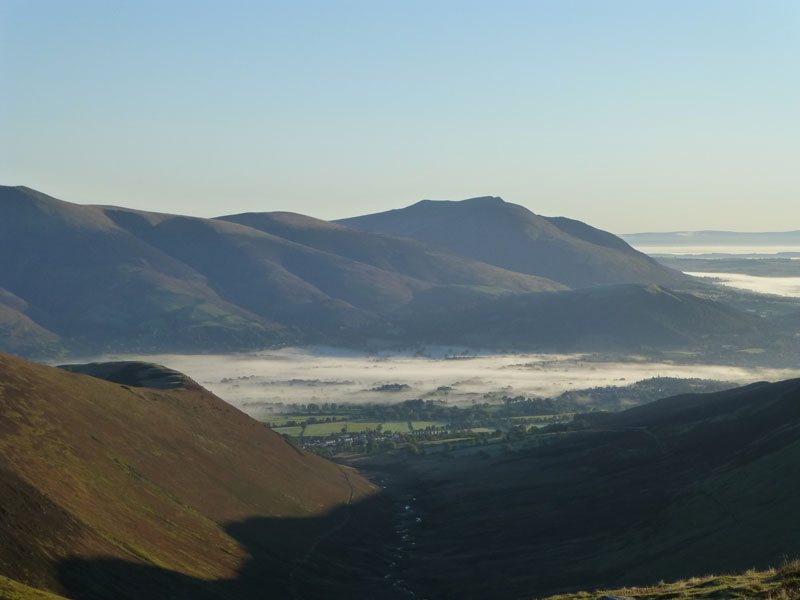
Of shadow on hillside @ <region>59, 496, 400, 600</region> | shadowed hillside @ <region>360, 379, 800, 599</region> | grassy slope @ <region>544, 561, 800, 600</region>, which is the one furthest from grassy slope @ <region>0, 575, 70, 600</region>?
shadowed hillside @ <region>360, 379, 800, 599</region>

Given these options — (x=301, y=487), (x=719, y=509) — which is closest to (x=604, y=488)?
(x=719, y=509)

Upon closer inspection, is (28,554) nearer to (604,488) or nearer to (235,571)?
(235,571)

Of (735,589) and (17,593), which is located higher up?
(735,589)

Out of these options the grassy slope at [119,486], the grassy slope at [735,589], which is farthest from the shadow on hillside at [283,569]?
the grassy slope at [735,589]

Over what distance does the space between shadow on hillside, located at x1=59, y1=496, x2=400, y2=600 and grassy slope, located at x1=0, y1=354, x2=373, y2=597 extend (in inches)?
41.5

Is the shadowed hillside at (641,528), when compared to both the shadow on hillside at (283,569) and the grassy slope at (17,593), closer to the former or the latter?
the shadow on hillside at (283,569)

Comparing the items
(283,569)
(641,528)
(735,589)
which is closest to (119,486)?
(283,569)

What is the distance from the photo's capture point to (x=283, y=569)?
471ft

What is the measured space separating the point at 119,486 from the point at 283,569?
2698cm

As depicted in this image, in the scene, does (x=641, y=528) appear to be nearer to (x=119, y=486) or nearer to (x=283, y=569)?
(x=283, y=569)

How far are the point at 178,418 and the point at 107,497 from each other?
6074 cm

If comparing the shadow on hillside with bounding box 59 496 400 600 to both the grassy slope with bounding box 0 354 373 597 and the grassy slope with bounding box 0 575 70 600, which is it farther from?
the grassy slope with bounding box 0 575 70 600

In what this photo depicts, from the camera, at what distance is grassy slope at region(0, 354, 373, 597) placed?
104875 millimetres

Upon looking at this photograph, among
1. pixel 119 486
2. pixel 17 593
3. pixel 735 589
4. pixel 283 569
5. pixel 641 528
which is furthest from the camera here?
pixel 641 528
